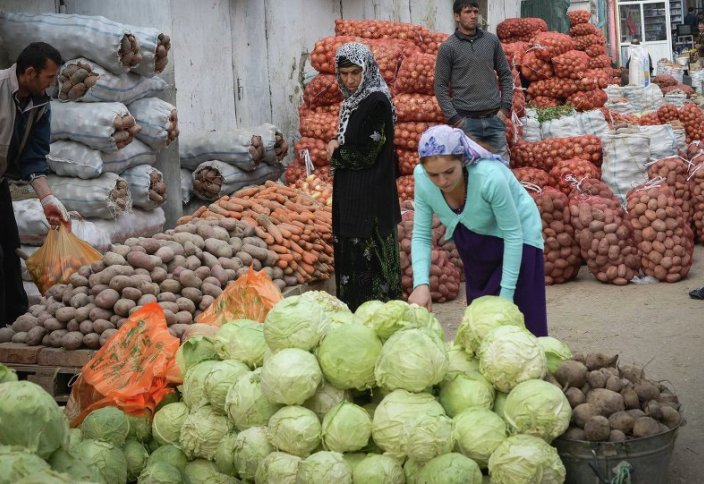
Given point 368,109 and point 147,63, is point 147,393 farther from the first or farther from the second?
point 147,63

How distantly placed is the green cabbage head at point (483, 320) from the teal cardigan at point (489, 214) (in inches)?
24.4

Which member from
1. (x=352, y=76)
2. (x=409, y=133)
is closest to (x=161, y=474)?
(x=352, y=76)

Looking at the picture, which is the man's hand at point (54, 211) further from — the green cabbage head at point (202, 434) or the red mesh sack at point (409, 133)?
the red mesh sack at point (409, 133)

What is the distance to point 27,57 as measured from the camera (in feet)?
17.1

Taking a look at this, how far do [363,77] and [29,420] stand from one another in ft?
12.0

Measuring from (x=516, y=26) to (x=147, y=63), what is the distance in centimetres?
963

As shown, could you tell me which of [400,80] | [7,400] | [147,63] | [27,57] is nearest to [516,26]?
[400,80]

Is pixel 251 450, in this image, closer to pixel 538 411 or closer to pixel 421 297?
pixel 538 411

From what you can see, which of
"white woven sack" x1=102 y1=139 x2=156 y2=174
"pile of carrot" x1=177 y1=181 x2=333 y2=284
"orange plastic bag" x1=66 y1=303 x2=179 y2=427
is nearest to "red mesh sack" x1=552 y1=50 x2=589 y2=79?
"pile of carrot" x1=177 y1=181 x2=333 y2=284

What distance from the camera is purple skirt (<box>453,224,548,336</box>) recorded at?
13.5 feet

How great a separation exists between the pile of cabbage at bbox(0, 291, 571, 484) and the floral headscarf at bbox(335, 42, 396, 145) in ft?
8.24

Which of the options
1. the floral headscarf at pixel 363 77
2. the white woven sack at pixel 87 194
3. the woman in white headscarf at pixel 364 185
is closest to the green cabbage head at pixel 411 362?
the woman in white headscarf at pixel 364 185

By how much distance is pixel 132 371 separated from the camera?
3.72 metres

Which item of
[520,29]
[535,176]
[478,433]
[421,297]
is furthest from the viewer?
[520,29]
